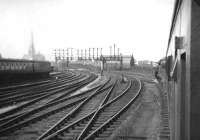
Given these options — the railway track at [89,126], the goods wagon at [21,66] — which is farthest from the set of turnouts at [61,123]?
the goods wagon at [21,66]

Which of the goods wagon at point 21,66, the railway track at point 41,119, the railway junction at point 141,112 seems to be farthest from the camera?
the goods wagon at point 21,66

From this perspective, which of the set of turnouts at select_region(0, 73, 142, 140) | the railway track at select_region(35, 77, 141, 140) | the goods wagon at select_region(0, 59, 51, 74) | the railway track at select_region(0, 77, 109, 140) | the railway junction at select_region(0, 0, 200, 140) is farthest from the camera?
the goods wagon at select_region(0, 59, 51, 74)

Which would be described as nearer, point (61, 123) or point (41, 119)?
A: point (61, 123)

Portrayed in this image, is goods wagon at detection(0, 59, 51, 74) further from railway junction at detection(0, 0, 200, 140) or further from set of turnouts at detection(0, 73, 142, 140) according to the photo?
set of turnouts at detection(0, 73, 142, 140)

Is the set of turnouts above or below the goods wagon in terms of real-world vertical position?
below

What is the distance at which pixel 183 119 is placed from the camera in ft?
8.02

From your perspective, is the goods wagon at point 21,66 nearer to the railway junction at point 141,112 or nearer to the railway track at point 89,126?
the railway junction at point 141,112

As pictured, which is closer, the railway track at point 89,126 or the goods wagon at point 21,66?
the railway track at point 89,126

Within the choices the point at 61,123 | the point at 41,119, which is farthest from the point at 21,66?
the point at 61,123

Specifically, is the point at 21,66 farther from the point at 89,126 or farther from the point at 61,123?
the point at 89,126

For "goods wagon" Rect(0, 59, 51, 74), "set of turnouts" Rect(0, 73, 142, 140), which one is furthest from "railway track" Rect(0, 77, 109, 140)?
"goods wagon" Rect(0, 59, 51, 74)

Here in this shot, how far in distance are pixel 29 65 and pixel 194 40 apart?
2309cm

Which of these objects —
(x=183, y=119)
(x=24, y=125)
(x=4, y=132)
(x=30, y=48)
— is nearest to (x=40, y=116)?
(x=24, y=125)

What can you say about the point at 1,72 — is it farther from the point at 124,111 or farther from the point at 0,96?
the point at 124,111
